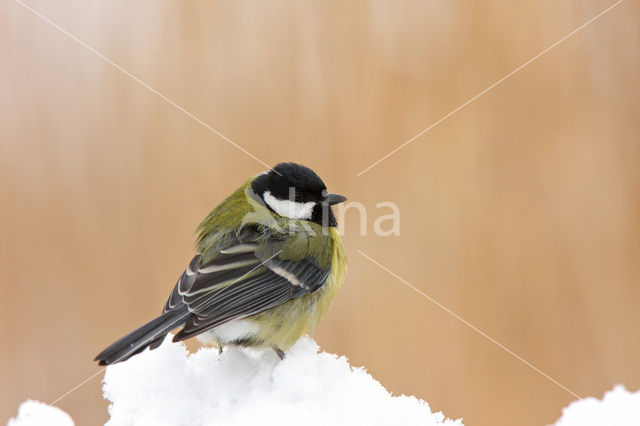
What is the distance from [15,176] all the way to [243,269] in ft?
4.56

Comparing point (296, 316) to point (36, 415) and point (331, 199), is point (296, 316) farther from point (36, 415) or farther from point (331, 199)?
point (36, 415)

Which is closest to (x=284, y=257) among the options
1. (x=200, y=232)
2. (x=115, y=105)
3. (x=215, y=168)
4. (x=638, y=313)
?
(x=200, y=232)

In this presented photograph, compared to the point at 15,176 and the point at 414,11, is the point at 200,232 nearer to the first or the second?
the point at 15,176

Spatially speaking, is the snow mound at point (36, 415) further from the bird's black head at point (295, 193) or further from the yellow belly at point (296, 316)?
the bird's black head at point (295, 193)

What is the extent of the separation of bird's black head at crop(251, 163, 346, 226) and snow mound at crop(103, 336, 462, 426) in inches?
33.7

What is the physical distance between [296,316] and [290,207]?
43cm

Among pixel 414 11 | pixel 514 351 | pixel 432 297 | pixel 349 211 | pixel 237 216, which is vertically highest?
pixel 414 11

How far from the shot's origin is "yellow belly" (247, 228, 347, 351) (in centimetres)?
169

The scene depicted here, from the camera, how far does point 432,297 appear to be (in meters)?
2.69

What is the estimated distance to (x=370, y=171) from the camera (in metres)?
2.76

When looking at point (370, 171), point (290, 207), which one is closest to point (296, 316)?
point (290, 207)

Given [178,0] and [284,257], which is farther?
[178,0]

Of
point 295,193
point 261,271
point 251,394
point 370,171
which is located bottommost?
point 370,171

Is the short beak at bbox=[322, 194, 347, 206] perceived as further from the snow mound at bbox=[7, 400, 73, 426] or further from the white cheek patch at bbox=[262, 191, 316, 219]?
the snow mound at bbox=[7, 400, 73, 426]
